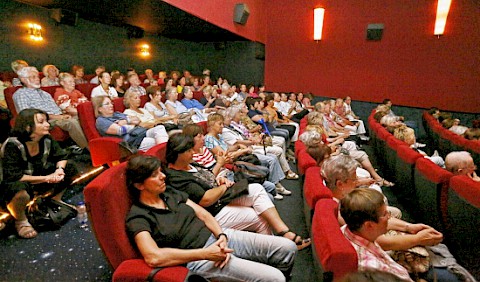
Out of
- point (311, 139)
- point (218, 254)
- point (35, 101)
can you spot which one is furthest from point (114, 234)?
point (35, 101)


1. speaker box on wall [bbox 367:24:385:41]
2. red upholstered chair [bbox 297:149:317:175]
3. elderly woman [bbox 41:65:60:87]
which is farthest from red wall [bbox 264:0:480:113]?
red upholstered chair [bbox 297:149:317:175]

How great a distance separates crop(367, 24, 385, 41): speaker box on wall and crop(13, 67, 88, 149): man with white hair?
5.72 metres

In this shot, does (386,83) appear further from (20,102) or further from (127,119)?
(20,102)

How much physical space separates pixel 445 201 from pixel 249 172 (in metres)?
1.20

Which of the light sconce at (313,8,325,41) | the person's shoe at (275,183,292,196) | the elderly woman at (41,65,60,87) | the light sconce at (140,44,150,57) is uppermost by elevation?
the light sconce at (313,8,325,41)

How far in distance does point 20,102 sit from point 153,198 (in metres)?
2.20

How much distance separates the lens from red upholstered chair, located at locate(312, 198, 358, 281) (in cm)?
85

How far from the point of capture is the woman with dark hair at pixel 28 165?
1794 millimetres

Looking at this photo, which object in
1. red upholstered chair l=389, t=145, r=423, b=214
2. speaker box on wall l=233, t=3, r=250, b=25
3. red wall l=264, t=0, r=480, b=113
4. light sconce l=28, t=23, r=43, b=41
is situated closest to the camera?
red upholstered chair l=389, t=145, r=423, b=214

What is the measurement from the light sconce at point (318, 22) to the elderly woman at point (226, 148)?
14.4 ft

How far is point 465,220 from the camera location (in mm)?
1416

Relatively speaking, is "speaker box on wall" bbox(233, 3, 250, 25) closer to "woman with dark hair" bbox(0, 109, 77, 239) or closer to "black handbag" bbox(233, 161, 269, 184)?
"black handbag" bbox(233, 161, 269, 184)

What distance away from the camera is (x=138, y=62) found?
675 cm

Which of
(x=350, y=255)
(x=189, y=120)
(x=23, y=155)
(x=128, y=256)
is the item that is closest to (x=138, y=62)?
(x=189, y=120)
